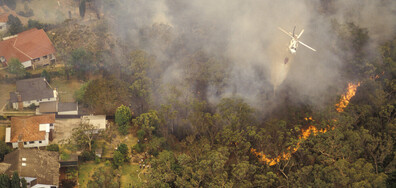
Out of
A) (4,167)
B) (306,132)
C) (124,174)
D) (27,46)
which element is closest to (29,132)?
(4,167)

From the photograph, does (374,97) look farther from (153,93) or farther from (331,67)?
A: (153,93)

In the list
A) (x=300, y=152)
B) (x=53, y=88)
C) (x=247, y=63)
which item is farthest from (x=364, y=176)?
(x=53, y=88)

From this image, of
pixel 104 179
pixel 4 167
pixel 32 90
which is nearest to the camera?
pixel 104 179

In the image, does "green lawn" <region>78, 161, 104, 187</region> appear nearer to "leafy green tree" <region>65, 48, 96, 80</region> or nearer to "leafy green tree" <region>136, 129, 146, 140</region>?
"leafy green tree" <region>136, 129, 146, 140</region>

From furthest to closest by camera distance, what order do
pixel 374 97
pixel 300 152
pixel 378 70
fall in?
pixel 378 70 → pixel 374 97 → pixel 300 152

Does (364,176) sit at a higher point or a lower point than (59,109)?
lower

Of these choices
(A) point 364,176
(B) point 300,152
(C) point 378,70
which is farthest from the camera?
(C) point 378,70

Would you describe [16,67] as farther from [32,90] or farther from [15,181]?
[15,181]

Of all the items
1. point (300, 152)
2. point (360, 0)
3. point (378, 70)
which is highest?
point (360, 0)
